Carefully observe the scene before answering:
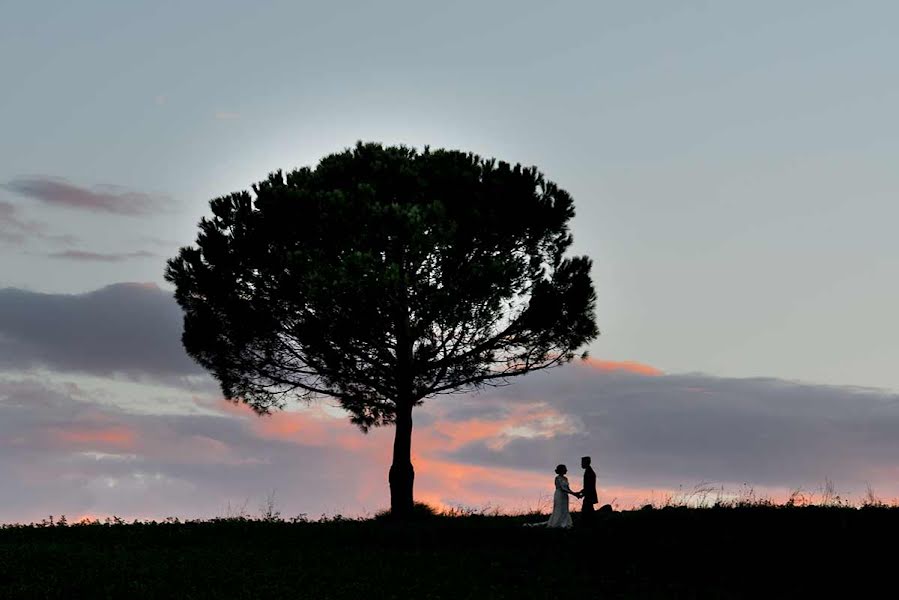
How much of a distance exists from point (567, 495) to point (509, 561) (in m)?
6.04

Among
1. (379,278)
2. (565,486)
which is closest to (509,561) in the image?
(565,486)

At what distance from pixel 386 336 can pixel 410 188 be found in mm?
5404

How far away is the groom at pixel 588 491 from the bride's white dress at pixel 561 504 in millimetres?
564

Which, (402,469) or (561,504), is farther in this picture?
(402,469)

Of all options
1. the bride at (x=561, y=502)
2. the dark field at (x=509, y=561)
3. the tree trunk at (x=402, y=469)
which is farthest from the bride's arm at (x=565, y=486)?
the tree trunk at (x=402, y=469)

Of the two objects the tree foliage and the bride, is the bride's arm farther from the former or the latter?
the tree foliage

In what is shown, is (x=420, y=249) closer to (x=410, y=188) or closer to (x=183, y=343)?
(x=410, y=188)

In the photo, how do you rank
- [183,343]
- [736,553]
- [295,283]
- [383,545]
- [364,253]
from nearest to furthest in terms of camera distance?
[736,553], [383,545], [364,253], [295,283], [183,343]

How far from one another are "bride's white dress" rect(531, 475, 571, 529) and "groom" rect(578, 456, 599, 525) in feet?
1.85

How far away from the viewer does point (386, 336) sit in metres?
37.9

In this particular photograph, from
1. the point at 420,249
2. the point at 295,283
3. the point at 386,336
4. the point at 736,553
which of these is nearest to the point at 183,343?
the point at 295,283

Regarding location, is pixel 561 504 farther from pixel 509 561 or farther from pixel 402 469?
pixel 402 469

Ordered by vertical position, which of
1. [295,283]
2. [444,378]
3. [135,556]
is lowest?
[135,556]

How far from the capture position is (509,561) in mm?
25859
